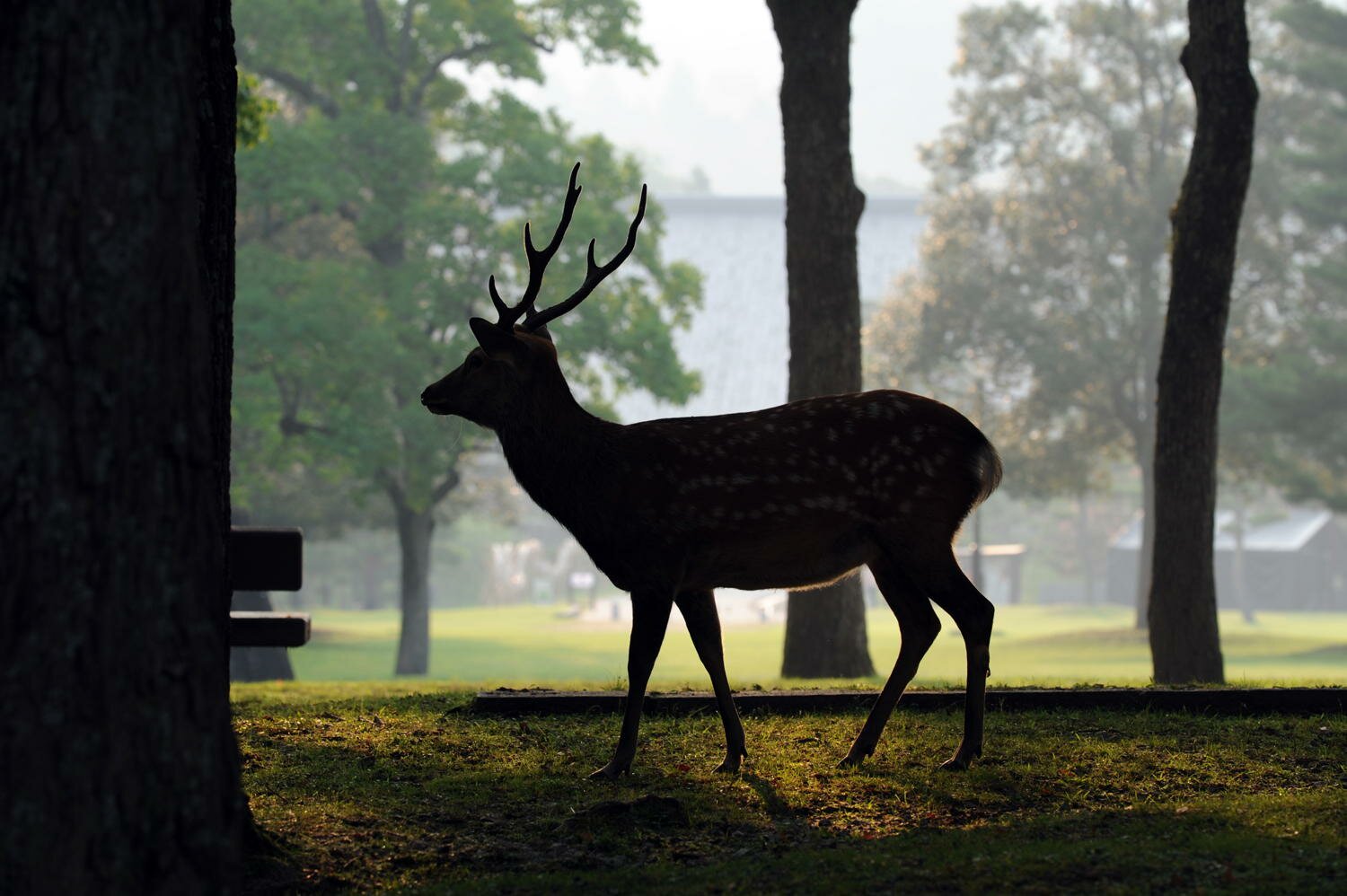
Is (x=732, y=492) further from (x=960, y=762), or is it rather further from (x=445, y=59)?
(x=445, y=59)

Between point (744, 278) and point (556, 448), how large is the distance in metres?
93.0

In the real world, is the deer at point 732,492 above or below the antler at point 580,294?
below

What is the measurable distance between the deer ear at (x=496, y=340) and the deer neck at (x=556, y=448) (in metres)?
0.21

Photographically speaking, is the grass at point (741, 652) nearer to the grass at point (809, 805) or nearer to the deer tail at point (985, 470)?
the grass at point (809, 805)

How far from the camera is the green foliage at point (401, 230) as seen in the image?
25688 mm

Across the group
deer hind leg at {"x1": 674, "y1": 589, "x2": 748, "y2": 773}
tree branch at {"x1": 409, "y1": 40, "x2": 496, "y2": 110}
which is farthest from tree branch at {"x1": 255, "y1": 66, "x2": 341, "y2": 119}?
deer hind leg at {"x1": 674, "y1": 589, "x2": 748, "y2": 773}

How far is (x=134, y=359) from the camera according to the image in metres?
3.57

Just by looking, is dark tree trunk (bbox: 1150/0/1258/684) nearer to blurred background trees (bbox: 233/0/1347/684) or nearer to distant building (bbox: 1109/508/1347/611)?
blurred background trees (bbox: 233/0/1347/684)

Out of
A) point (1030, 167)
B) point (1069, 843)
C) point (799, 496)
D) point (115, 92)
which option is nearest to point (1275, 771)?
point (1069, 843)

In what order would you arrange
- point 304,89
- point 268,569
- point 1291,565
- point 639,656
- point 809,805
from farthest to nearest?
point 1291,565 < point 304,89 < point 268,569 < point 639,656 < point 809,805

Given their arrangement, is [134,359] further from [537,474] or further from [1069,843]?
[1069,843]

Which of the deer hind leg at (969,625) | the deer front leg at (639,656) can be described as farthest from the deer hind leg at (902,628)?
the deer front leg at (639,656)

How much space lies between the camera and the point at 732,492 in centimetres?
608

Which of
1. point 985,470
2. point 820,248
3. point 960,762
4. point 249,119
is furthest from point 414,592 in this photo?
point 960,762
